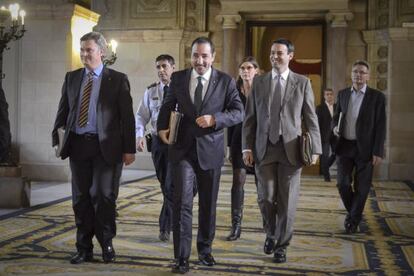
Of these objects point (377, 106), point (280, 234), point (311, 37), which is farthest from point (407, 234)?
point (311, 37)

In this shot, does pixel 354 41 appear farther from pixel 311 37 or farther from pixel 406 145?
pixel 311 37

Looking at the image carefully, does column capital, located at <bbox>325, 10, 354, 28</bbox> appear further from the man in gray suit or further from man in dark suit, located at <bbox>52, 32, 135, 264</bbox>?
man in dark suit, located at <bbox>52, 32, 135, 264</bbox>

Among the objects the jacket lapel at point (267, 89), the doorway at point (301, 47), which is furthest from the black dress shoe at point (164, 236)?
the doorway at point (301, 47)

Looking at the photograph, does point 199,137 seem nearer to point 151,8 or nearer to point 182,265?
point 182,265

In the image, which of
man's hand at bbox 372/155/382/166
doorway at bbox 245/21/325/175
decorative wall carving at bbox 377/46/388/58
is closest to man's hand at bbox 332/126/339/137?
man's hand at bbox 372/155/382/166

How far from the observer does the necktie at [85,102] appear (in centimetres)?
479

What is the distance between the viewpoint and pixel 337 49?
1364cm

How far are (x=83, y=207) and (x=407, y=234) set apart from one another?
3453mm

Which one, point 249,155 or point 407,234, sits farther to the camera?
point 407,234

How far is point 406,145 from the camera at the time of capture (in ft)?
43.6

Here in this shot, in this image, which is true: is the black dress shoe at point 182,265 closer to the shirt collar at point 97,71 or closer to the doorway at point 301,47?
the shirt collar at point 97,71

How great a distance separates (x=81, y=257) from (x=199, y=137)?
52.2 inches

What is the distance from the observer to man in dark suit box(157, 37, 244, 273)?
455cm

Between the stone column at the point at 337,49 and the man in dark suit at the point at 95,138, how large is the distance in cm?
935
